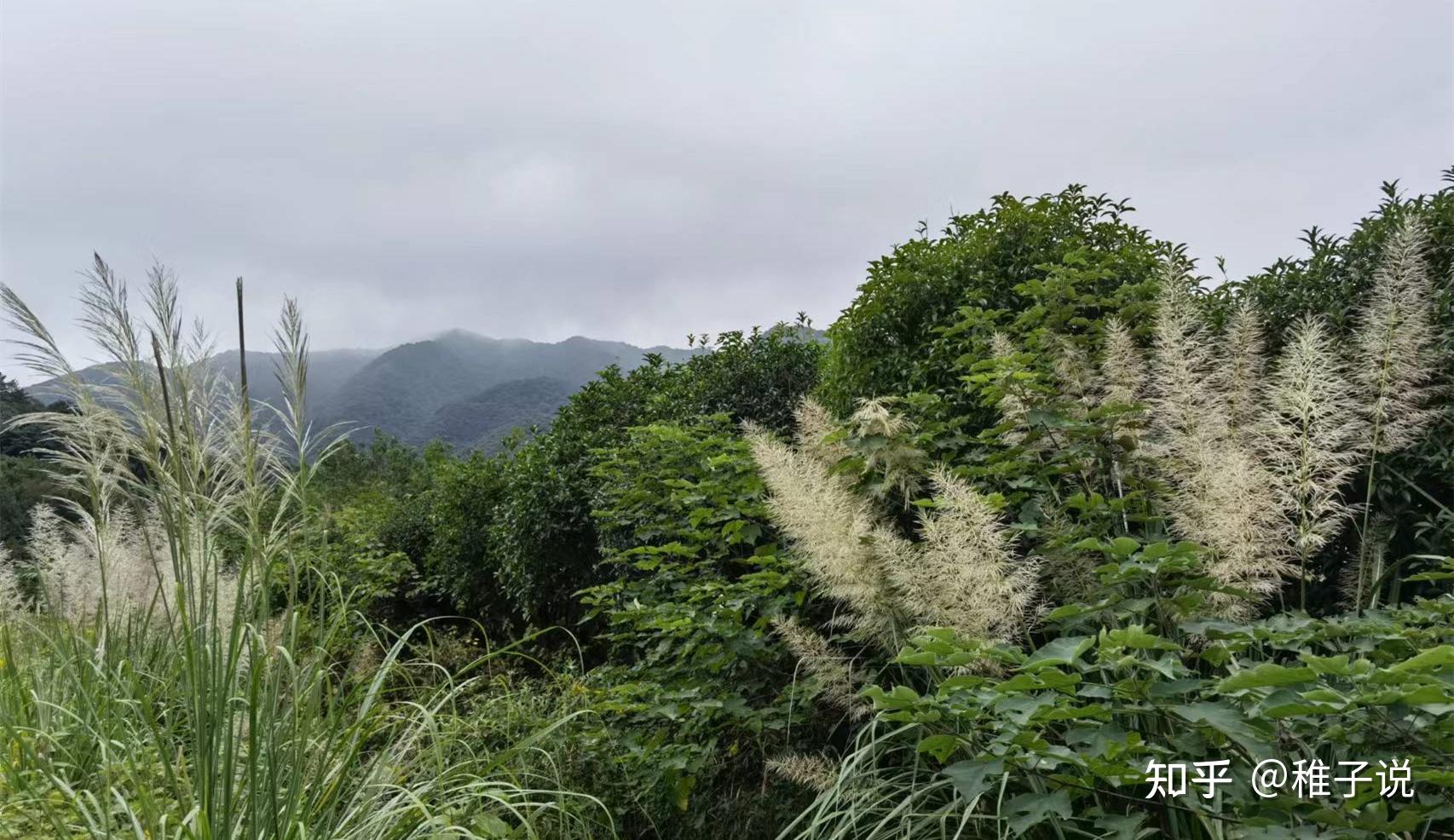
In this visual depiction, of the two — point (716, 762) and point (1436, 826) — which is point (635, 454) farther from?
point (1436, 826)

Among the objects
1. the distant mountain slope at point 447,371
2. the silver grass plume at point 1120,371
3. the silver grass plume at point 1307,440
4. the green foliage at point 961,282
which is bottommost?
the silver grass plume at point 1307,440

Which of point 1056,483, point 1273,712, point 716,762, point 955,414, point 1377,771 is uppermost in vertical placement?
point 955,414

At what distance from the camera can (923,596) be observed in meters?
2.19

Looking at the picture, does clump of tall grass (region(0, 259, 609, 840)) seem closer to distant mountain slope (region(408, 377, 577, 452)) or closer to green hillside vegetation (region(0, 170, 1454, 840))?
green hillside vegetation (region(0, 170, 1454, 840))

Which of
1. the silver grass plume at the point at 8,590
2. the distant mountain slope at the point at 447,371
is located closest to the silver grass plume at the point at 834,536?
the silver grass plume at the point at 8,590

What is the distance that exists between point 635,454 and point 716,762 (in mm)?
1959

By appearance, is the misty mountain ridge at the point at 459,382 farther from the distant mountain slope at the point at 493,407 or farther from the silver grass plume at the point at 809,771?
the silver grass plume at the point at 809,771

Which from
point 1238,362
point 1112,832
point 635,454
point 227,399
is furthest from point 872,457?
point 635,454

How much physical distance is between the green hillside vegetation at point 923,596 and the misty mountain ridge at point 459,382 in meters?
6.80

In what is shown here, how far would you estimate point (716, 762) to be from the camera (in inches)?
128

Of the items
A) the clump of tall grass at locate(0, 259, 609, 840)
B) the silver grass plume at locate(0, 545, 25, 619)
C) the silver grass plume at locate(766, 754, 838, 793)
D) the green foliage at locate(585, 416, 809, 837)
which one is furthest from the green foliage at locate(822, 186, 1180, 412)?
the silver grass plume at locate(0, 545, 25, 619)

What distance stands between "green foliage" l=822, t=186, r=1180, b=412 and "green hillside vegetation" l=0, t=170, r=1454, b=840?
2 centimetres

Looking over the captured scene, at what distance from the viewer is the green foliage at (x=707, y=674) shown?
291 cm

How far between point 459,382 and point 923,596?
3456 cm
